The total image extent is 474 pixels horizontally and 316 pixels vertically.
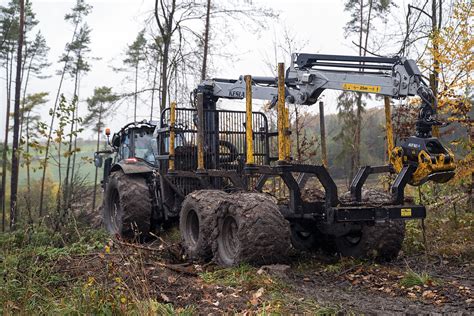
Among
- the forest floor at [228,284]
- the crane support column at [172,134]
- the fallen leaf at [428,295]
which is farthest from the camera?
the crane support column at [172,134]

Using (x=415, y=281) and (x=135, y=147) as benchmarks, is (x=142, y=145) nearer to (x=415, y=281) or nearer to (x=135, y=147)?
(x=135, y=147)

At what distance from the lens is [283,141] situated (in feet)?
22.5

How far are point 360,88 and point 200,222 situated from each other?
2787mm

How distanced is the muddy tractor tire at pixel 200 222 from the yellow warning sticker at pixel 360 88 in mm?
→ 2179

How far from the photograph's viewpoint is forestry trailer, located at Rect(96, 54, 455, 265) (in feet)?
21.5

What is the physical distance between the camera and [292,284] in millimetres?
5938

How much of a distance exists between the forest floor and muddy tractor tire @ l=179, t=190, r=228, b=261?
0.22 metres

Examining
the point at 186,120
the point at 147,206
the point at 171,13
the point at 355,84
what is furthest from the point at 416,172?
the point at 171,13

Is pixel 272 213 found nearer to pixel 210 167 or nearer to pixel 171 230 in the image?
pixel 210 167

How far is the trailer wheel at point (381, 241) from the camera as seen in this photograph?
7.40 metres

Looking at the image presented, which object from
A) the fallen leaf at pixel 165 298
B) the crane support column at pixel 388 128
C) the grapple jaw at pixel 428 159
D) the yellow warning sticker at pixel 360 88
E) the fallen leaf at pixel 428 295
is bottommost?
the fallen leaf at pixel 428 295

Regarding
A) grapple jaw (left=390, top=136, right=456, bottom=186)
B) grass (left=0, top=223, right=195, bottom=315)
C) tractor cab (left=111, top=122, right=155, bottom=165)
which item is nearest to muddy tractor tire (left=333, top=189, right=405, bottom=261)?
grapple jaw (left=390, top=136, right=456, bottom=186)

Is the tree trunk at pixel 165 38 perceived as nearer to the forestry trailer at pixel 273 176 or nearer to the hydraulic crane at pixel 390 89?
the forestry trailer at pixel 273 176

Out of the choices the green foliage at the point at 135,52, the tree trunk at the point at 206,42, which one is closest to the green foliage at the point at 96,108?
the green foliage at the point at 135,52
